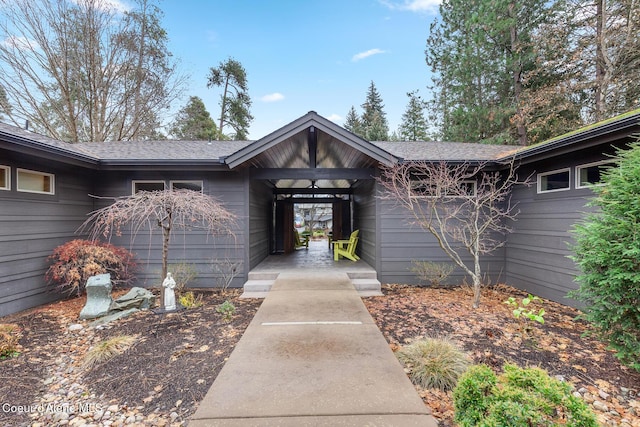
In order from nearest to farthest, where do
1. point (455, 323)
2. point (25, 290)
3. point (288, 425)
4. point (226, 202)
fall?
point (288, 425) → point (455, 323) → point (25, 290) → point (226, 202)

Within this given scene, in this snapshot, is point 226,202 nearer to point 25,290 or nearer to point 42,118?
point 25,290

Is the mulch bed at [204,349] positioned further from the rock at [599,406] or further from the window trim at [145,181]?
the window trim at [145,181]

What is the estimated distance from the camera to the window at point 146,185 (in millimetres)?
6804

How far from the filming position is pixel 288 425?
1.90m

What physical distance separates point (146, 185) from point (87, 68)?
10045 mm

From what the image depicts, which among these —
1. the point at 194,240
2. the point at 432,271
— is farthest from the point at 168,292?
the point at 432,271

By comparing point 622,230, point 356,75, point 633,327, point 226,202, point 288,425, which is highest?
point 356,75

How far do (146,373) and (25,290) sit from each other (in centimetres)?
422

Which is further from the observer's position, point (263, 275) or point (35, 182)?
point (263, 275)

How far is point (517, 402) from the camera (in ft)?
5.60

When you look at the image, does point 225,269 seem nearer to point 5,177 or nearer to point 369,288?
point 369,288

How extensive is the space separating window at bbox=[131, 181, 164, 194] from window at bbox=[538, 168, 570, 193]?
8.75 meters

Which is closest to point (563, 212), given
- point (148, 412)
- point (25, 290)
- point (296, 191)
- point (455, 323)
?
point (455, 323)

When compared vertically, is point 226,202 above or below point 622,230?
above
